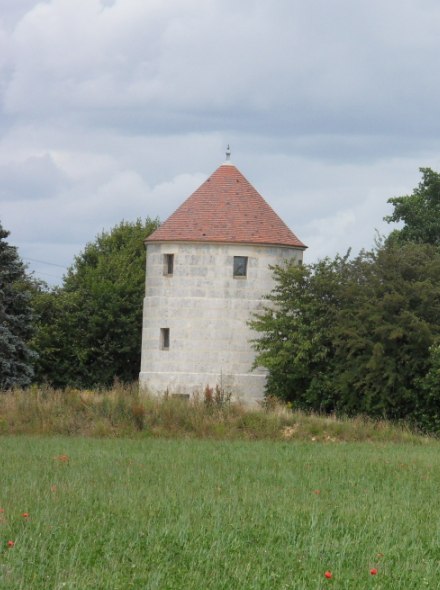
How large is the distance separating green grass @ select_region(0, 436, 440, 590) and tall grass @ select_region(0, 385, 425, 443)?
841cm

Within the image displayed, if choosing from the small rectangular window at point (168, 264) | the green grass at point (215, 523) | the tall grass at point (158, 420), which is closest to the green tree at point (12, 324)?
the small rectangular window at point (168, 264)

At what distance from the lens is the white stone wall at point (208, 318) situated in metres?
57.4

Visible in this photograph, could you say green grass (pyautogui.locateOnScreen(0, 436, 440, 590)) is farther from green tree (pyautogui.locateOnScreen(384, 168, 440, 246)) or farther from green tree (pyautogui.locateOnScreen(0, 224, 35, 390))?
green tree (pyautogui.locateOnScreen(384, 168, 440, 246))

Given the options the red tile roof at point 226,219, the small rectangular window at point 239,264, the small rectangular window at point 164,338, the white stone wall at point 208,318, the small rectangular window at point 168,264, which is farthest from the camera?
the small rectangular window at point 168,264

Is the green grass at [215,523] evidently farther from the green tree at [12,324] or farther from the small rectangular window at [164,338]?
the small rectangular window at [164,338]

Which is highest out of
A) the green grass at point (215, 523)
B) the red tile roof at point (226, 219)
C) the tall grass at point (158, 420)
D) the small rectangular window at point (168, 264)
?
the red tile roof at point (226, 219)

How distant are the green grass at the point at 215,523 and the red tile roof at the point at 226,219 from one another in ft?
102

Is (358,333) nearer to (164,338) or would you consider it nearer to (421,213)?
(164,338)

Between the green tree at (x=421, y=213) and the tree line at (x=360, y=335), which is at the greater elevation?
the green tree at (x=421, y=213)

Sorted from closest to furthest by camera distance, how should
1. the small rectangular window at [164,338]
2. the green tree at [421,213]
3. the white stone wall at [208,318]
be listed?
the white stone wall at [208,318] → the small rectangular window at [164,338] → the green tree at [421,213]

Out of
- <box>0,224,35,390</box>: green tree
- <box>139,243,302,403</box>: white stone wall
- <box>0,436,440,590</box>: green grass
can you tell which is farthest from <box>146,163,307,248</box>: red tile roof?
<box>0,436,440,590</box>: green grass

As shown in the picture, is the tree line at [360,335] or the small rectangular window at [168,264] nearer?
the tree line at [360,335]

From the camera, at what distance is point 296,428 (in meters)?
37.2

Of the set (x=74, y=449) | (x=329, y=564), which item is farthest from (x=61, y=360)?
(x=329, y=564)
